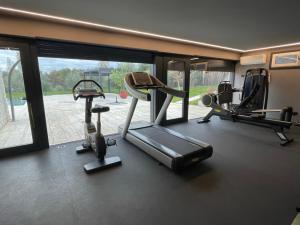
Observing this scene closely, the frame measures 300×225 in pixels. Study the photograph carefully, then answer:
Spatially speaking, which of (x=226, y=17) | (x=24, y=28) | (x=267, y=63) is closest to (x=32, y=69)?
(x=24, y=28)

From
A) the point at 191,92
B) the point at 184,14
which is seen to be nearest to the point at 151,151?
the point at 184,14

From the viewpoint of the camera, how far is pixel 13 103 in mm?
3125

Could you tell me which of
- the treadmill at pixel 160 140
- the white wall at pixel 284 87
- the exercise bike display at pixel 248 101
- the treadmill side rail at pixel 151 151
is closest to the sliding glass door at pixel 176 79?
the exercise bike display at pixel 248 101

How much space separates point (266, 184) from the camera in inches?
90.0

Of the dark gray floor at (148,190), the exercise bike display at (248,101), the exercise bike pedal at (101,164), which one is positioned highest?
Result: the exercise bike display at (248,101)

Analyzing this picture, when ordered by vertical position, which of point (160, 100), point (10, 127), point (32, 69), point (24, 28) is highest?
point (24, 28)

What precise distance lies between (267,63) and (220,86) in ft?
6.16

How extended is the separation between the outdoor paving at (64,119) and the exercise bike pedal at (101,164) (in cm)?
138

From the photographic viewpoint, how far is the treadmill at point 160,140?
2559 millimetres

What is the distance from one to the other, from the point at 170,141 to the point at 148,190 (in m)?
1.11

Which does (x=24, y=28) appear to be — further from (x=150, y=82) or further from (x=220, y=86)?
(x=220, y=86)

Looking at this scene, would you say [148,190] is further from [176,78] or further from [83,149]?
[176,78]

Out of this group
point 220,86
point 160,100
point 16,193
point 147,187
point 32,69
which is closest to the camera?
point 16,193

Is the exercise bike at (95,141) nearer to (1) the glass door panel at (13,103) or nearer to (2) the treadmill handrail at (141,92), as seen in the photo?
(2) the treadmill handrail at (141,92)
